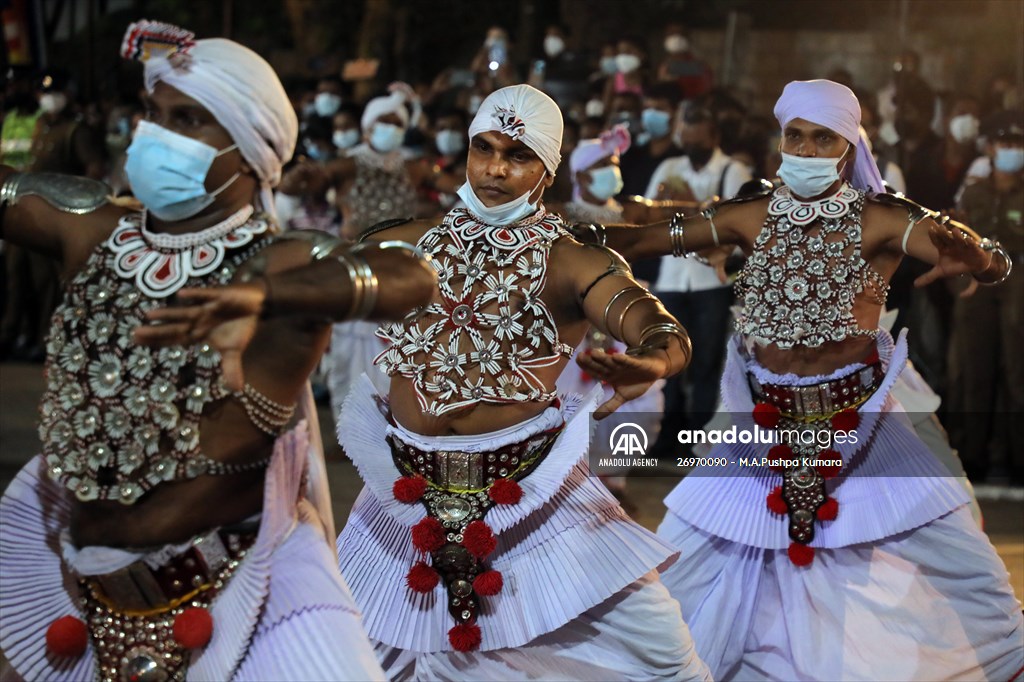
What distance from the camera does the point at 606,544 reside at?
427cm

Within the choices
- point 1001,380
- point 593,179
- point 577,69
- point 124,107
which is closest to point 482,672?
point 593,179

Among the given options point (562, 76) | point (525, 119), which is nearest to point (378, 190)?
point (562, 76)

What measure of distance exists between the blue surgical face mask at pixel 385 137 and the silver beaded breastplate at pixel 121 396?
6.99m

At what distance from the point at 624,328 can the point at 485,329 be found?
1.76 ft

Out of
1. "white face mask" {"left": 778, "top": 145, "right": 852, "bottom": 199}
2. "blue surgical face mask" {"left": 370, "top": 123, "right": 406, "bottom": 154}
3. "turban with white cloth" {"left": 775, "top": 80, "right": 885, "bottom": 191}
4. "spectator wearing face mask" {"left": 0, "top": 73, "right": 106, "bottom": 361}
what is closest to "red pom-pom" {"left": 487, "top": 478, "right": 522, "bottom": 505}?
"white face mask" {"left": 778, "top": 145, "right": 852, "bottom": 199}

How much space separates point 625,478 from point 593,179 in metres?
1.79

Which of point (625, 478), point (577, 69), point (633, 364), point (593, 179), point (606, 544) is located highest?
point (577, 69)

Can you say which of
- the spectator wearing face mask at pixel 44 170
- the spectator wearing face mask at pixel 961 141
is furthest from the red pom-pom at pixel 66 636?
the spectator wearing face mask at pixel 44 170

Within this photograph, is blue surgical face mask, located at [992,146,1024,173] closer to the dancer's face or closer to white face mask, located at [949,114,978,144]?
white face mask, located at [949,114,978,144]

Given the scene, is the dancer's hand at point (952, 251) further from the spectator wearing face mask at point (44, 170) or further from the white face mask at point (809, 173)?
the spectator wearing face mask at point (44, 170)

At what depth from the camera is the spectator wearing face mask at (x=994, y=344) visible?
8.80m

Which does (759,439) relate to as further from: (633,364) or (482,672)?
(633,364)

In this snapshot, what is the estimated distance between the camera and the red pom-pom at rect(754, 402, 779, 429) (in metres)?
5.42

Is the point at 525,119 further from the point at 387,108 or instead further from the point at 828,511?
the point at 387,108
